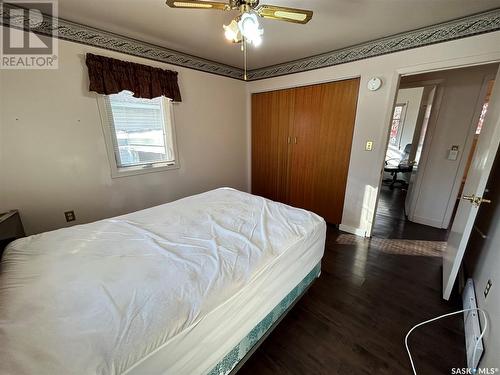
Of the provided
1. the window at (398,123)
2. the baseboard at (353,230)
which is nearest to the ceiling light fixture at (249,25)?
the baseboard at (353,230)

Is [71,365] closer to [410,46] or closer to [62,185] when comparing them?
[62,185]

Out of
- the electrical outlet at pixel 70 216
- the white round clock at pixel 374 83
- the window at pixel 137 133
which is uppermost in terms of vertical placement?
the white round clock at pixel 374 83

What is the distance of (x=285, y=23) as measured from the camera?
1.88m

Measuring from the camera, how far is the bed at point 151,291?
2.25 feet

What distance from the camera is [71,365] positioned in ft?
2.02

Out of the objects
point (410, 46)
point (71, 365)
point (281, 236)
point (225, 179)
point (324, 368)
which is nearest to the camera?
point (71, 365)

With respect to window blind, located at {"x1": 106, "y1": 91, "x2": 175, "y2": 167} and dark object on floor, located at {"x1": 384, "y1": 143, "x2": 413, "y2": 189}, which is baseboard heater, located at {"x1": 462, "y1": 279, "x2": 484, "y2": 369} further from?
dark object on floor, located at {"x1": 384, "y1": 143, "x2": 413, "y2": 189}

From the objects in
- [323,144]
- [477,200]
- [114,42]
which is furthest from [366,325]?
[114,42]

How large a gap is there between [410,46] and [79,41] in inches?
130

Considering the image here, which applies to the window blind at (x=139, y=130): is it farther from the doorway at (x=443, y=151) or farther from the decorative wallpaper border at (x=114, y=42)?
the doorway at (x=443, y=151)

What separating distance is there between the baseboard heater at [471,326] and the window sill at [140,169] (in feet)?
10.3

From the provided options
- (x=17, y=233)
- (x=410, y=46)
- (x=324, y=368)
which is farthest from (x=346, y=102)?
(x=17, y=233)

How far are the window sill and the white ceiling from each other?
1.43 metres

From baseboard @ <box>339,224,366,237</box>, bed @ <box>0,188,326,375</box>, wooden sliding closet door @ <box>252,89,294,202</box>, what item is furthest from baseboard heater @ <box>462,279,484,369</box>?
wooden sliding closet door @ <box>252,89,294,202</box>
